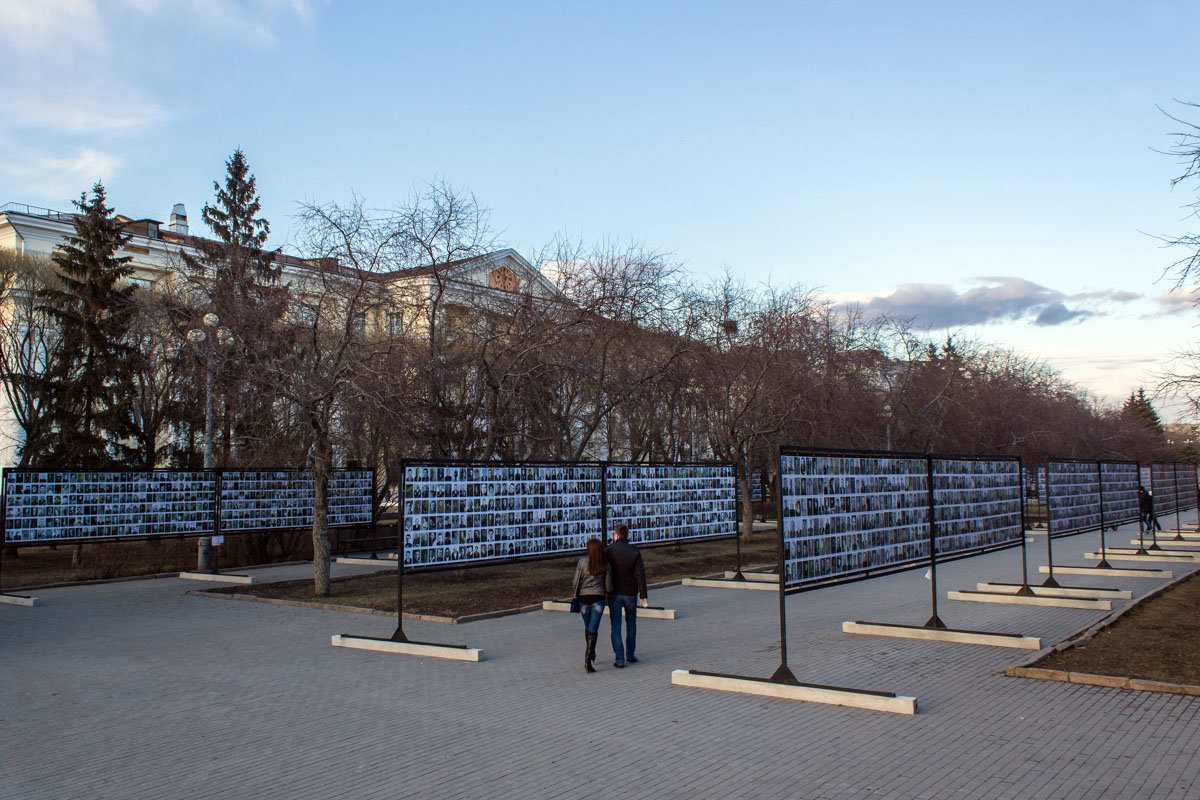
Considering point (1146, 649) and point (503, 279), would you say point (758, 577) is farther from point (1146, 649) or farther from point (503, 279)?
point (503, 279)

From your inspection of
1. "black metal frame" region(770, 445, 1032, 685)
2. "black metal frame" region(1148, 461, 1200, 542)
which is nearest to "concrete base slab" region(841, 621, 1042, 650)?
"black metal frame" region(770, 445, 1032, 685)

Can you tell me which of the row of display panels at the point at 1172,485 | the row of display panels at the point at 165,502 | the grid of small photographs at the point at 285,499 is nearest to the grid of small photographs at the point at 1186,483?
the row of display panels at the point at 1172,485

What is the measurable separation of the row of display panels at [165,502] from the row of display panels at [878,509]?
14.0m

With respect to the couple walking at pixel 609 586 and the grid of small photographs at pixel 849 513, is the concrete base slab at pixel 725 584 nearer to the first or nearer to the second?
the grid of small photographs at pixel 849 513

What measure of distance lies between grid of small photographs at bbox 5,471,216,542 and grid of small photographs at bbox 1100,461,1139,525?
19987 millimetres

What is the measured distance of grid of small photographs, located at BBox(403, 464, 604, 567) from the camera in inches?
485

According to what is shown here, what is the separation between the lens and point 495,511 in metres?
13.4

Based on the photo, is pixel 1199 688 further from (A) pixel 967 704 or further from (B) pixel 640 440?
(B) pixel 640 440

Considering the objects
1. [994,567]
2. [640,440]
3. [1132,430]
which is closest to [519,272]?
[640,440]

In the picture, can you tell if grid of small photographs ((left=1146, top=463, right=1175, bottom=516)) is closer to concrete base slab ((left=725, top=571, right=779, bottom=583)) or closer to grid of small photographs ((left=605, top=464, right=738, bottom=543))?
concrete base slab ((left=725, top=571, right=779, bottom=583))

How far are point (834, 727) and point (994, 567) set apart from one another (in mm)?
15760

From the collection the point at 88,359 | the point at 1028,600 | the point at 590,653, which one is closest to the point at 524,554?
the point at 590,653

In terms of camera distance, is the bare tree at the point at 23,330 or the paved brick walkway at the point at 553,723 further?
the bare tree at the point at 23,330

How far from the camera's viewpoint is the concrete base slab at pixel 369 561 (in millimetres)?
22964
